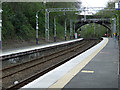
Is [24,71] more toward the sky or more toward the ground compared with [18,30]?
more toward the ground

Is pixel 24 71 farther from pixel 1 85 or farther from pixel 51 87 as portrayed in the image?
pixel 51 87

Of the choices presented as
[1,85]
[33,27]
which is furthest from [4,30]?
[1,85]

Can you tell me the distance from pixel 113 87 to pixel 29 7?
3021cm

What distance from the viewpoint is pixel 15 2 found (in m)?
32.5

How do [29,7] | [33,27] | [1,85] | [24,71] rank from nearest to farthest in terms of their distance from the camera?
[1,85] → [24,71] → [29,7] → [33,27]

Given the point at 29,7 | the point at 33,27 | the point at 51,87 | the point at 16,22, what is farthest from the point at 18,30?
the point at 51,87

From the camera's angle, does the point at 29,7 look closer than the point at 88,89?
No

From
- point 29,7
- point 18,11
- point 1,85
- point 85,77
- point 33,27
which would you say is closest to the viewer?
point 85,77

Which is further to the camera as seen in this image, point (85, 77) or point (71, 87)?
point (85, 77)

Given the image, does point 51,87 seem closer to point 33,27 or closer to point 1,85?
point 1,85

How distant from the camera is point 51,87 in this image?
715 centimetres

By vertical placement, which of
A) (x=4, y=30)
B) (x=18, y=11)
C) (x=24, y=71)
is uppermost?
(x=18, y=11)

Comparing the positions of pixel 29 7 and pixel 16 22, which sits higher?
pixel 29 7

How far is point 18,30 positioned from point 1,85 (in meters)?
A: 28.5
